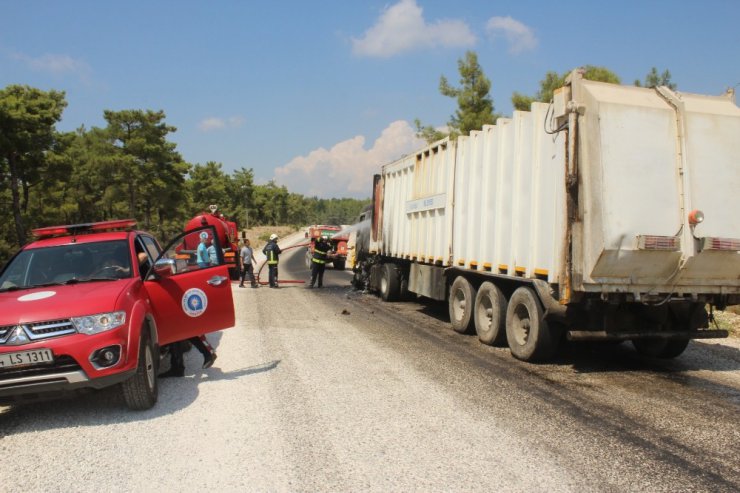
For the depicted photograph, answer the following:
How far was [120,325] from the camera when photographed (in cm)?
477

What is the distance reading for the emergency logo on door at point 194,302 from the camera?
Answer: 19.6ft

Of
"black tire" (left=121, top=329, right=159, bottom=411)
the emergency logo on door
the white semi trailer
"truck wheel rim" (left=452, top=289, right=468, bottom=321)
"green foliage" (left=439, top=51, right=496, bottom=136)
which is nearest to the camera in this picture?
"black tire" (left=121, top=329, right=159, bottom=411)

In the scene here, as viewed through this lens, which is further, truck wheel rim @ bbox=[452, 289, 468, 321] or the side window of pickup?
truck wheel rim @ bbox=[452, 289, 468, 321]

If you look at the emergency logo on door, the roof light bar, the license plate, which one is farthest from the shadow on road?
the roof light bar

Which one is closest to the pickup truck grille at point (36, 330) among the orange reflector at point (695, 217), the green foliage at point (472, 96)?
the orange reflector at point (695, 217)

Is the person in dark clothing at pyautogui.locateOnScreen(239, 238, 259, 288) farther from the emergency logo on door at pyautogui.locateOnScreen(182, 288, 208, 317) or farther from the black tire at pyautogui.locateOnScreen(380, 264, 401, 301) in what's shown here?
the emergency logo on door at pyautogui.locateOnScreen(182, 288, 208, 317)

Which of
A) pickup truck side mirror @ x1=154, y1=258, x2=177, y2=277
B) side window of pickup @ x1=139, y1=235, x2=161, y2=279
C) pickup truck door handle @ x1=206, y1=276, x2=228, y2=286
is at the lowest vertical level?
pickup truck door handle @ x1=206, y1=276, x2=228, y2=286

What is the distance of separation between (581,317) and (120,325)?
5.31m

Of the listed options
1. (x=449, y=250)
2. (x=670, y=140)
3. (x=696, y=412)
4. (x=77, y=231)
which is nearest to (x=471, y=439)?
(x=696, y=412)

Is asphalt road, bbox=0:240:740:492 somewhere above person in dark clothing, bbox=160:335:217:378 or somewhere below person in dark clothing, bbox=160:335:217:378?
below

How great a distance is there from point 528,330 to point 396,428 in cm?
346

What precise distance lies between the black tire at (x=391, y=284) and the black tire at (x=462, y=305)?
405cm

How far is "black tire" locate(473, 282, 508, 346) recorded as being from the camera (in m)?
8.31

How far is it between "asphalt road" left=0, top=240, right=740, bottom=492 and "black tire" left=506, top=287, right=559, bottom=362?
9.0 inches
